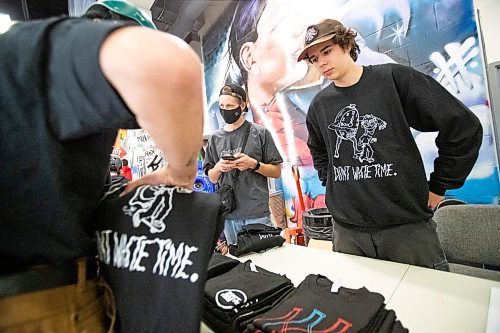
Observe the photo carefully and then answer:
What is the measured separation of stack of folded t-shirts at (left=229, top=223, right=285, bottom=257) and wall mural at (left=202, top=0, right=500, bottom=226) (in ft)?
2.49

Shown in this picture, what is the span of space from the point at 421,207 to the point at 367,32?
1213 millimetres

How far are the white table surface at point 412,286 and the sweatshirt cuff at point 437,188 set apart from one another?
370 millimetres

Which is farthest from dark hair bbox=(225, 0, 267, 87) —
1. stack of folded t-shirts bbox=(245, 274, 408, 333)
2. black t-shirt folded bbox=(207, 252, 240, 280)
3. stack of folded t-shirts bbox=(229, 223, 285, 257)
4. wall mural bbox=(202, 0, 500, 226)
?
stack of folded t-shirts bbox=(245, 274, 408, 333)

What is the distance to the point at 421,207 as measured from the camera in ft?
3.45

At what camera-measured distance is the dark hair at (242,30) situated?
2.56m

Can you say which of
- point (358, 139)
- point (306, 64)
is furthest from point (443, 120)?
point (306, 64)

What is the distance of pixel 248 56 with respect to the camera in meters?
2.74

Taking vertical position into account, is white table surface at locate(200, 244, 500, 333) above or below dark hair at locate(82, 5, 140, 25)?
below

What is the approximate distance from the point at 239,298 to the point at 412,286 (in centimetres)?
51

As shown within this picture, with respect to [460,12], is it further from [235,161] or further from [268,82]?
[268,82]

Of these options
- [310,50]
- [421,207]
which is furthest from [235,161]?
[421,207]

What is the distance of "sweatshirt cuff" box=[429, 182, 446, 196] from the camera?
110cm

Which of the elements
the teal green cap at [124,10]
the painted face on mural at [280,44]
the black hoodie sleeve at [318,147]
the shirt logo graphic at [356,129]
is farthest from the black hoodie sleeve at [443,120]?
the painted face on mural at [280,44]

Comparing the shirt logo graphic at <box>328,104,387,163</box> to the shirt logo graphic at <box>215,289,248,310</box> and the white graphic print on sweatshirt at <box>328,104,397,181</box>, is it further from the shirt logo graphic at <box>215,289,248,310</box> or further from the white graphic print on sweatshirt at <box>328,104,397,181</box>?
the shirt logo graphic at <box>215,289,248,310</box>
